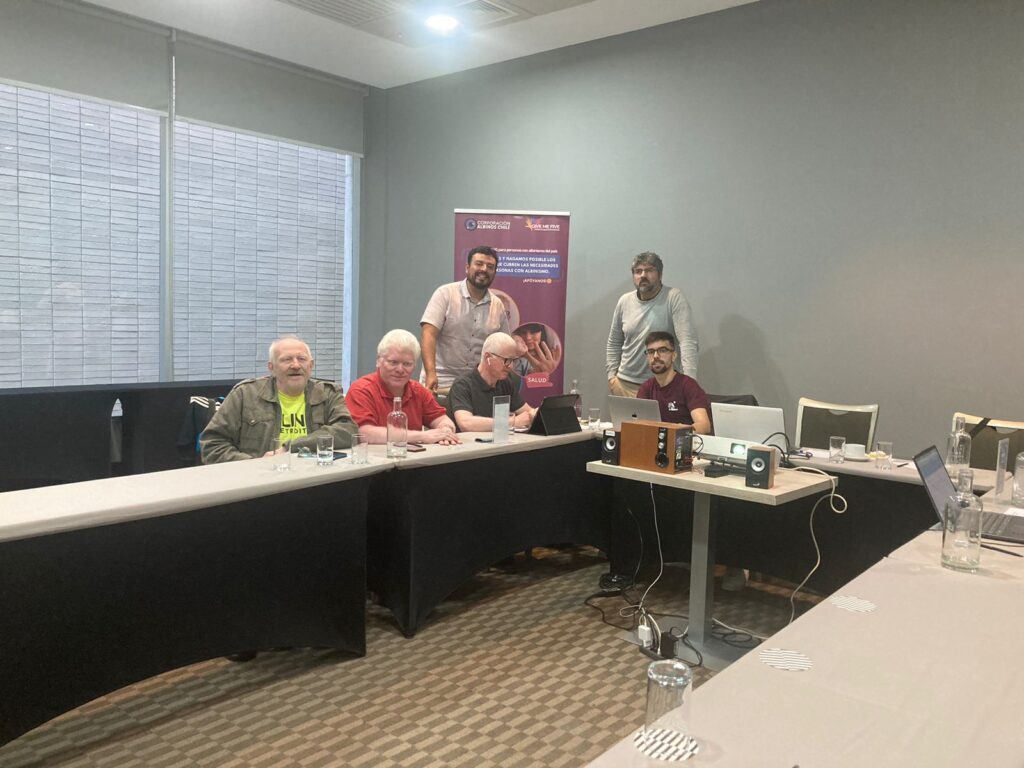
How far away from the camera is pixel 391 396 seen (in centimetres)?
371

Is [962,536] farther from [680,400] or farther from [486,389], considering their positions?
[486,389]

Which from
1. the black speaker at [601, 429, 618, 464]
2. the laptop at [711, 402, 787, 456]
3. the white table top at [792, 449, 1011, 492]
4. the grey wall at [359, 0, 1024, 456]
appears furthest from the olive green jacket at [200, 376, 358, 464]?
the grey wall at [359, 0, 1024, 456]

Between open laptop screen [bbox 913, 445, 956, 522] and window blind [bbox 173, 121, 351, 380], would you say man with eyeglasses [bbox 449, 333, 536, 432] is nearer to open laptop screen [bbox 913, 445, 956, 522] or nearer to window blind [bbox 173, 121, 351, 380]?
open laptop screen [bbox 913, 445, 956, 522]

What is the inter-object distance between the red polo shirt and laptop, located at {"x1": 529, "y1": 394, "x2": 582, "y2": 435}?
0.49m

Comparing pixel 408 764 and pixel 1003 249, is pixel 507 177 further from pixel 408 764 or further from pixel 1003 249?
pixel 408 764

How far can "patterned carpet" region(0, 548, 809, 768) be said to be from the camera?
2330mm

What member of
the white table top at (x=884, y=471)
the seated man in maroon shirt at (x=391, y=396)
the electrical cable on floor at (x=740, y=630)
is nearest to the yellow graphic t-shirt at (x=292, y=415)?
the seated man in maroon shirt at (x=391, y=396)

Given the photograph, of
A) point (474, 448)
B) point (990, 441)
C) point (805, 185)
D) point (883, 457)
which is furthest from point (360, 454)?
point (805, 185)

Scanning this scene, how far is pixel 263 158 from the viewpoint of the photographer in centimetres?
647

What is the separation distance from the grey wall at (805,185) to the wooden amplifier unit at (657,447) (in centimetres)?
213

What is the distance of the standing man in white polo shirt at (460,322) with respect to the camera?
Result: 5121 mm

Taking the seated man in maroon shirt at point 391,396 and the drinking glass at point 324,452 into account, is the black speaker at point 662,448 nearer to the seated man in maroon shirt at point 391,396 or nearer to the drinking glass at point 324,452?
the seated man in maroon shirt at point 391,396

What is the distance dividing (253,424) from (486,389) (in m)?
1.27

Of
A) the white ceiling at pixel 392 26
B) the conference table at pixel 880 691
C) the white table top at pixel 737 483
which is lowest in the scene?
the conference table at pixel 880 691
